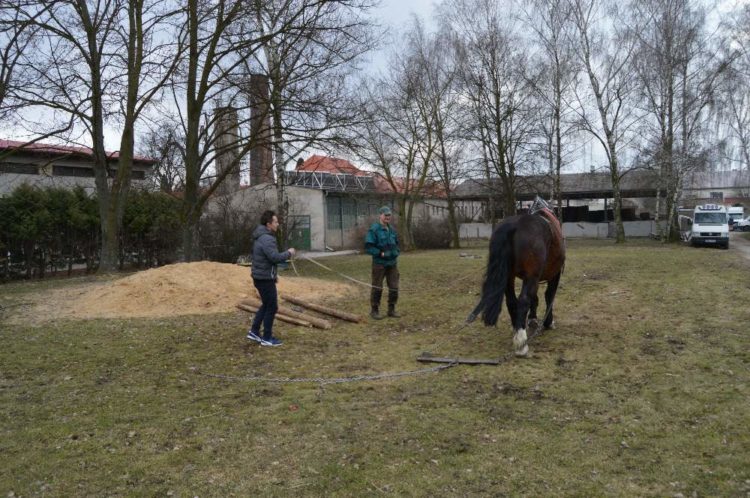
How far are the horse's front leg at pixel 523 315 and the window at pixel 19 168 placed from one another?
23.3m

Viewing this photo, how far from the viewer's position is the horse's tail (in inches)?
251

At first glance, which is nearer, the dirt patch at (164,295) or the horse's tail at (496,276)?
the horse's tail at (496,276)

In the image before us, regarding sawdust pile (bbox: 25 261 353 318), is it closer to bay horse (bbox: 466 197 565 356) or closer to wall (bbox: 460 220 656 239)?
bay horse (bbox: 466 197 565 356)

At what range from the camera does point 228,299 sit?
32.8 ft

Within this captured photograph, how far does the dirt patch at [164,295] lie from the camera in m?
9.30

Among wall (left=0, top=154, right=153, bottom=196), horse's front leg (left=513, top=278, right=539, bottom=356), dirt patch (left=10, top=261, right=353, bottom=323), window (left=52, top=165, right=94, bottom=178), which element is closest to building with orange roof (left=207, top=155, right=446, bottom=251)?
wall (left=0, top=154, right=153, bottom=196)

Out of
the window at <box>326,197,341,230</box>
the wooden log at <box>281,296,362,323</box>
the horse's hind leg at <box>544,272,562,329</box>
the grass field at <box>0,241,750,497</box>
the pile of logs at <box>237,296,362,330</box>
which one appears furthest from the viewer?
the window at <box>326,197,341,230</box>

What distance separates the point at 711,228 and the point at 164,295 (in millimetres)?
24947

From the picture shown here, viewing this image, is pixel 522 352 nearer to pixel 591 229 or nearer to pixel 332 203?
pixel 332 203

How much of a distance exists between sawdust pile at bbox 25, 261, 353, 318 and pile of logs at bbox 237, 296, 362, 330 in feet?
1.28

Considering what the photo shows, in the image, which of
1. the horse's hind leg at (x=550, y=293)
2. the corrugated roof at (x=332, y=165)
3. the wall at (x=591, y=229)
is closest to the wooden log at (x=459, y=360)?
the horse's hind leg at (x=550, y=293)

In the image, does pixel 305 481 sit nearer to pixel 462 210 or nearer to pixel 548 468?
pixel 548 468

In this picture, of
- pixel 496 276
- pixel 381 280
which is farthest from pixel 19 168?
pixel 496 276

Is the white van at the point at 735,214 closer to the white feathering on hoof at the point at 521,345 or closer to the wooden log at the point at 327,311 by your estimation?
the wooden log at the point at 327,311
